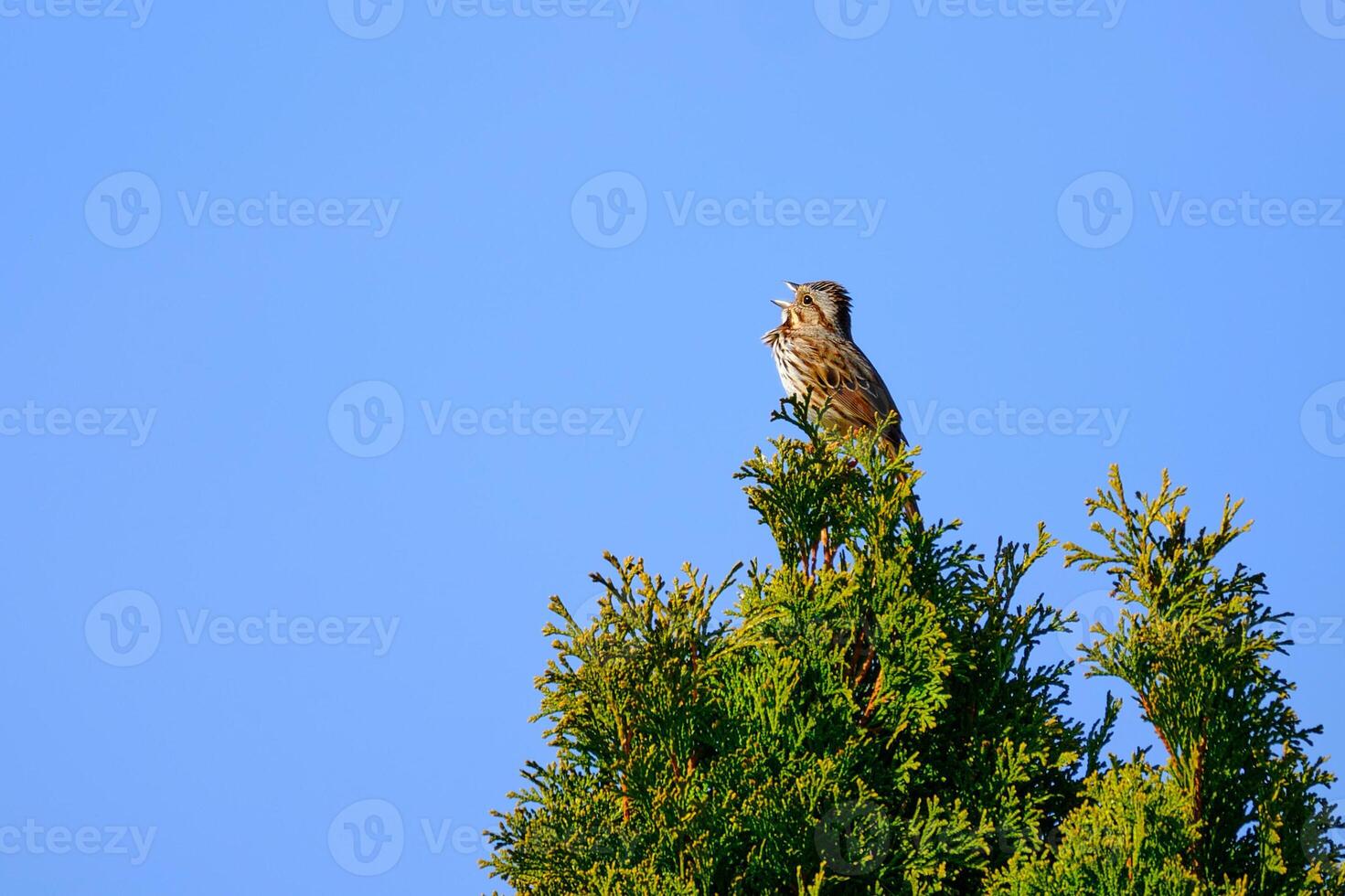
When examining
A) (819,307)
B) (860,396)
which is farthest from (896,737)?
(819,307)

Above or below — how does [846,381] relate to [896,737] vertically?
above

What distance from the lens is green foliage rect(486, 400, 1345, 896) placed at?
14.5 feet

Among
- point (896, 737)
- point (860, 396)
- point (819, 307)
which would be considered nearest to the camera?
point (896, 737)

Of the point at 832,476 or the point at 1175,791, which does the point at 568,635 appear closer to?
the point at 832,476

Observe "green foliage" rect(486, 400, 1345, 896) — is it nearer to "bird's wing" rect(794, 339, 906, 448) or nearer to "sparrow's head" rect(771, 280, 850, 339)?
"bird's wing" rect(794, 339, 906, 448)

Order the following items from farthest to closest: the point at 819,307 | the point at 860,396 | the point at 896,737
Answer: the point at 819,307
the point at 860,396
the point at 896,737

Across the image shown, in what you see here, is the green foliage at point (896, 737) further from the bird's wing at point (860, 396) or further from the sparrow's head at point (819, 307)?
the sparrow's head at point (819, 307)

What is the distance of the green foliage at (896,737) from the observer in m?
4.43

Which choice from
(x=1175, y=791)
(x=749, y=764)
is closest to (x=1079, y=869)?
(x=1175, y=791)

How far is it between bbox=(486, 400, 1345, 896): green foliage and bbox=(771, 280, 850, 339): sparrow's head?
6.35 m

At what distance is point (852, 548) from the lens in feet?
16.5

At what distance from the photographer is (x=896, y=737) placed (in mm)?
4801

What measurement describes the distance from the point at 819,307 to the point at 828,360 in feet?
3.80

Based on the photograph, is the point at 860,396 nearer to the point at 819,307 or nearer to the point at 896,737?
the point at 819,307
